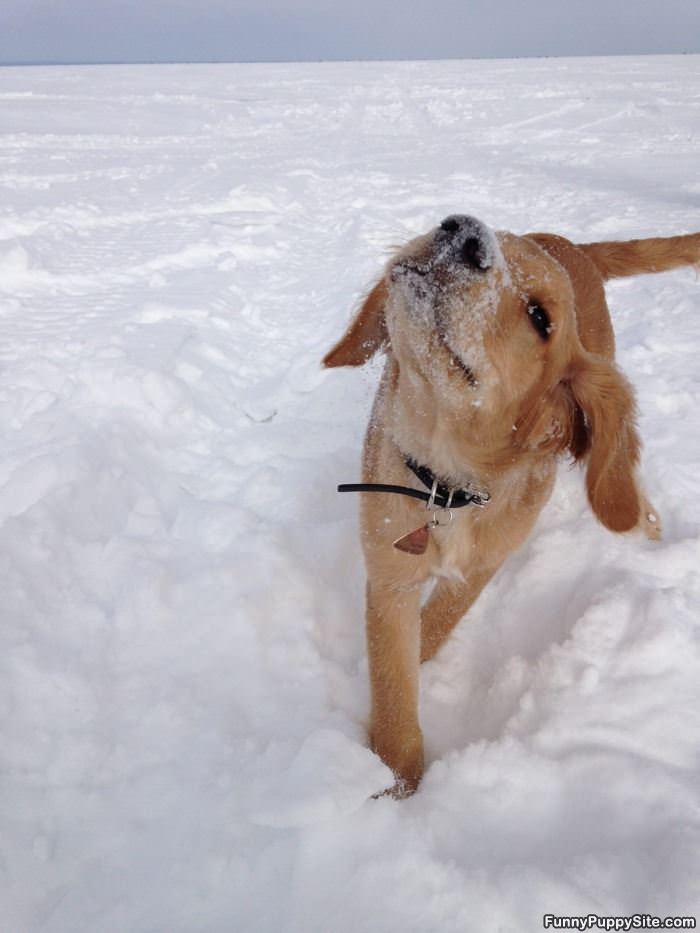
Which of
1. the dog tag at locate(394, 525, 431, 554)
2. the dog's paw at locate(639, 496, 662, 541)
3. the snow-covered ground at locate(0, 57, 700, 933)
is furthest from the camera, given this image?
the dog's paw at locate(639, 496, 662, 541)

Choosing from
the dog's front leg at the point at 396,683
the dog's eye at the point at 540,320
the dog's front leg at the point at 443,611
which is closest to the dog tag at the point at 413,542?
the dog's front leg at the point at 396,683

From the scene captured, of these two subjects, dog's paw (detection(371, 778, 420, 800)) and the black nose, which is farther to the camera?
dog's paw (detection(371, 778, 420, 800))

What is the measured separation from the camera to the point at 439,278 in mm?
1327

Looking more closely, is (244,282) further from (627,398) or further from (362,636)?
(627,398)

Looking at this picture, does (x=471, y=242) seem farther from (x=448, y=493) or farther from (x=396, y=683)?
(x=396, y=683)

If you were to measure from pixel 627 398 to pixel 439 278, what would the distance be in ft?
1.66

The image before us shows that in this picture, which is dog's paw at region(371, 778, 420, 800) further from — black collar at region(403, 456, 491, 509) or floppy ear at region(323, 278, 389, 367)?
floppy ear at region(323, 278, 389, 367)

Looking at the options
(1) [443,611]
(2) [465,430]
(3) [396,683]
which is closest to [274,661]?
(3) [396,683]

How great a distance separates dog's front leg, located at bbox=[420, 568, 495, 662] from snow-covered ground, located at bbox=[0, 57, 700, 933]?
0.10 meters

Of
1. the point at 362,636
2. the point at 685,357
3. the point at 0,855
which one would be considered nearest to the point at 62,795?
the point at 0,855

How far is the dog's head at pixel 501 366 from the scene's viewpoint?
1.32 m

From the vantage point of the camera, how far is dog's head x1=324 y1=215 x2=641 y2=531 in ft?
4.32

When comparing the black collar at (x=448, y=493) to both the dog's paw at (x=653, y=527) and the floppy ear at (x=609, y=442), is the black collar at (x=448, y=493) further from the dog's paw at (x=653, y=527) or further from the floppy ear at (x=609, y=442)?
the dog's paw at (x=653, y=527)

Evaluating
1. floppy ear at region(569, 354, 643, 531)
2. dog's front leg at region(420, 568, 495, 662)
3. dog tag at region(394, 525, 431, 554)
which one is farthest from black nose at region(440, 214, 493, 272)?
dog's front leg at region(420, 568, 495, 662)
